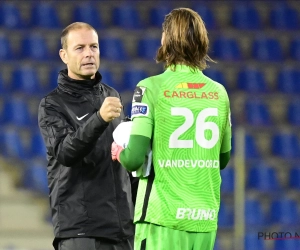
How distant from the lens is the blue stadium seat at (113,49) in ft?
27.1

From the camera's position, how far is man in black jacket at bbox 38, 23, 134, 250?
3.16m

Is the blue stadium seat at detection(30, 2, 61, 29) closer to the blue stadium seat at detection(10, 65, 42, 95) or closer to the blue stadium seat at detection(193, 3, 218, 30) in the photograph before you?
the blue stadium seat at detection(10, 65, 42, 95)

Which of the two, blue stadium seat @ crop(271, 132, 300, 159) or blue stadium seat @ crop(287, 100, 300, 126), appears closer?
blue stadium seat @ crop(271, 132, 300, 159)

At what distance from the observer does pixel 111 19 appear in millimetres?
8641

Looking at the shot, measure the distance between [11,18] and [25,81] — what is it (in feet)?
2.83

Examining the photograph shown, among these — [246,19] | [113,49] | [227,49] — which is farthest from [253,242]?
[246,19]

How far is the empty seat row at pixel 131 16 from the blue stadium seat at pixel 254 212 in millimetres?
2336

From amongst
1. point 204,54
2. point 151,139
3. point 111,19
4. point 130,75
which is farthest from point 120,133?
point 111,19

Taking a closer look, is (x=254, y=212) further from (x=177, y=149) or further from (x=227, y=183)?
(x=177, y=149)

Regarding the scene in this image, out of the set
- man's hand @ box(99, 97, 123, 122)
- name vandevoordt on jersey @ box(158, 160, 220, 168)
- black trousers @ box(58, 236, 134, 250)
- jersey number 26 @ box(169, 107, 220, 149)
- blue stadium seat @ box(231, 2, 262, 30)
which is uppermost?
blue stadium seat @ box(231, 2, 262, 30)

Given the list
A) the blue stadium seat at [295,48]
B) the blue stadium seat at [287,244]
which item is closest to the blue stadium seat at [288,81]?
the blue stadium seat at [295,48]

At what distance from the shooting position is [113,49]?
832cm

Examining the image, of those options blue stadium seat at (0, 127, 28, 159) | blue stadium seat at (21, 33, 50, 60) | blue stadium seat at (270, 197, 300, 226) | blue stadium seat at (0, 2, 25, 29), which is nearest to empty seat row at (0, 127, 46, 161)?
blue stadium seat at (0, 127, 28, 159)

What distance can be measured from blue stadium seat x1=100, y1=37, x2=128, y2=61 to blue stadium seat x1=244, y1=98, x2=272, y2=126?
1.34 m
